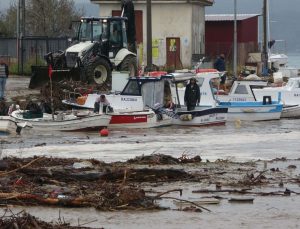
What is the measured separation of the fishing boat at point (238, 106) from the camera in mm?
38312

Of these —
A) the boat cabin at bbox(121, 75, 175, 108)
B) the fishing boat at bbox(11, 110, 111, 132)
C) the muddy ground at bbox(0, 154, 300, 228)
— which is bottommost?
the fishing boat at bbox(11, 110, 111, 132)

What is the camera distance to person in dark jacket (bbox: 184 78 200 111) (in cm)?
3594

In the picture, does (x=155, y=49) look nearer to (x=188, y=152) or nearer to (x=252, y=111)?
(x=252, y=111)

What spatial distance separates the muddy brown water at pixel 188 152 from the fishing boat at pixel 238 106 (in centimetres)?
57

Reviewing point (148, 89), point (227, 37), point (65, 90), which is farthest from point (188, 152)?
point (227, 37)

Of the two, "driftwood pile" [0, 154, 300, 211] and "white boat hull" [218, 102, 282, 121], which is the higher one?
"driftwood pile" [0, 154, 300, 211]

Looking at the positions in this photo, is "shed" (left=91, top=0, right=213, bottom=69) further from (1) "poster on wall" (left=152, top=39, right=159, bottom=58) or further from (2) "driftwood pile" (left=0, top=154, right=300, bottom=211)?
(2) "driftwood pile" (left=0, top=154, right=300, bottom=211)

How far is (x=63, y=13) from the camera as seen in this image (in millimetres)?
77562

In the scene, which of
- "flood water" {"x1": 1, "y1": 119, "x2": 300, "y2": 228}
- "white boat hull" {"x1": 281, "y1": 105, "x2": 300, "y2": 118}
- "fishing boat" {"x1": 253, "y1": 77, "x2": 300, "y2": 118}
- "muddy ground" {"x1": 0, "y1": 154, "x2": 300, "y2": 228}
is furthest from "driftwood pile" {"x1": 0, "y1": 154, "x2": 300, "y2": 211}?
"fishing boat" {"x1": 253, "y1": 77, "x2": 300, "y2": 118}

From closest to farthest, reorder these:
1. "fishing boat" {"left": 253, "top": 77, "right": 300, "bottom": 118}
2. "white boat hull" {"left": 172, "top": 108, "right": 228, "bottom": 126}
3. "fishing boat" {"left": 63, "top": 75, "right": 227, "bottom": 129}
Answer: "fishing boat" {"left": 63, "top": 75, "right": 227, "bottom": 129} < "white boat hull" {"left": 172, "top": 108, "right": 228, "bottom": 126} < "fishing boat" {"left": 253, "top": 77, "right": 300, "bottom": 118}

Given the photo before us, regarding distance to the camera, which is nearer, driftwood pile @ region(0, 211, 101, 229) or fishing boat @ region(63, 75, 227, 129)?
driftwood pile @ region(0, 211, 101, 229)

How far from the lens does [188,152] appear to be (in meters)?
24.7

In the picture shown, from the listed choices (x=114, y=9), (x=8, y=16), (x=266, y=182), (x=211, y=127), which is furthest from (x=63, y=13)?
(x=266, y=182)

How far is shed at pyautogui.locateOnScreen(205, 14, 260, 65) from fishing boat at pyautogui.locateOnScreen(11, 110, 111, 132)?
36.4m
